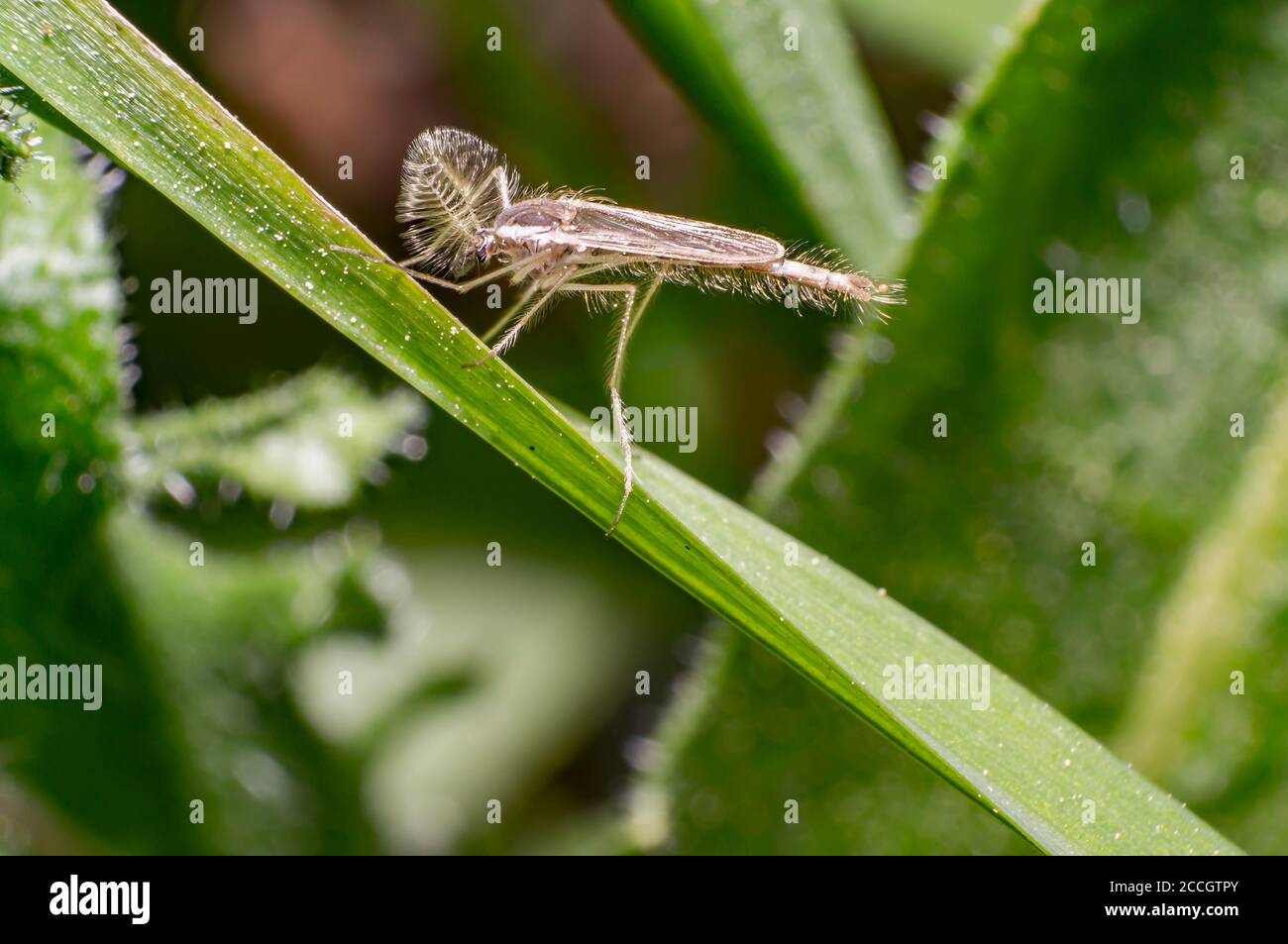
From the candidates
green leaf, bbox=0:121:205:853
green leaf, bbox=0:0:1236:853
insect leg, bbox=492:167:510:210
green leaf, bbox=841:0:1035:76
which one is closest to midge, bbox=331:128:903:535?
insect leg, bbox=492:167:510:210

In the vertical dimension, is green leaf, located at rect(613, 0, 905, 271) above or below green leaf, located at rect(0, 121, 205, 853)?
above

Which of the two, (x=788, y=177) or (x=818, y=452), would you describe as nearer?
(x=818, y=452)

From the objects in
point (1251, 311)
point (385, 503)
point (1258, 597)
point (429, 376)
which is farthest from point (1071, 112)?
point (385, 503)

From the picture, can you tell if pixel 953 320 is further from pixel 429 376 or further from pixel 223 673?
pixel 223 673

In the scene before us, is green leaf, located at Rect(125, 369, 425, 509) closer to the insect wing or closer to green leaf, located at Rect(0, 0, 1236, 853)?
the insect wing

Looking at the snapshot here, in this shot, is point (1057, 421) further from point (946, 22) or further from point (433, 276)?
point (946, 22)

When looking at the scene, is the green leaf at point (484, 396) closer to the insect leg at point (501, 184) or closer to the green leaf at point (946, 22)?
the insect leg at point (501, 184)
